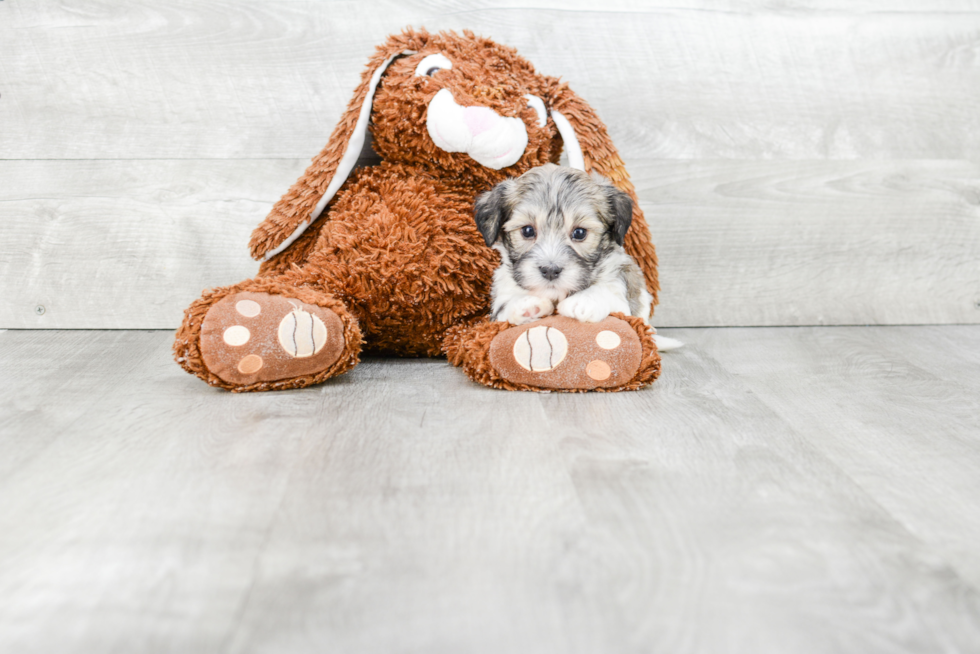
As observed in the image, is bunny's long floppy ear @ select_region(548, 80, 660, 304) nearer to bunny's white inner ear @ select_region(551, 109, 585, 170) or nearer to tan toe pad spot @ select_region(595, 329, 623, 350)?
bunny's white inner ear @ select_region(551, 109, 585, 170)

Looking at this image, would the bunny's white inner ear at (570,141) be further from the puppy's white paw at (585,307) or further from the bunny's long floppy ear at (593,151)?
the puppy's white paw at (585,307)

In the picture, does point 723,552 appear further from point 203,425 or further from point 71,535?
point 203,425

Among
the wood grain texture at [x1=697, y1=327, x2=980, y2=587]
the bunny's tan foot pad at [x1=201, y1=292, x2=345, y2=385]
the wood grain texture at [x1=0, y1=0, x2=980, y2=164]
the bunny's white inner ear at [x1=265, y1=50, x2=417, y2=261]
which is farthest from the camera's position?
the wood grain texture at [x1=0, y1=0, x2=980, y2=164]

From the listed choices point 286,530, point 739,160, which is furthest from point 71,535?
point 739,160

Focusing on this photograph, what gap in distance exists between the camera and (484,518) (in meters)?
1.05

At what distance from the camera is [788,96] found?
243 centimetres

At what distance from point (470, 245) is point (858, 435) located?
925 mm

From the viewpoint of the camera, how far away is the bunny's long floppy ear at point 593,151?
192cm

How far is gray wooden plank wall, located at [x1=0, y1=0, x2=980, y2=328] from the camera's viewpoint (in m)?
2.29

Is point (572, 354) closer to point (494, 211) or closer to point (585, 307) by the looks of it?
point (585, 307)

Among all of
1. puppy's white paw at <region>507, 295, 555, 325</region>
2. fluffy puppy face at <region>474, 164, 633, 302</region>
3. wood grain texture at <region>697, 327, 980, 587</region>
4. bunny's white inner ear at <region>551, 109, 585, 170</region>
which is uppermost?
bunny's white inner ear at <region>551, 109, 585, 170</region>

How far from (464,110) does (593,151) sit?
0.37 m

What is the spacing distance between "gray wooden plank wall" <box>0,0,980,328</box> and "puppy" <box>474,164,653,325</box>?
0.72 metres

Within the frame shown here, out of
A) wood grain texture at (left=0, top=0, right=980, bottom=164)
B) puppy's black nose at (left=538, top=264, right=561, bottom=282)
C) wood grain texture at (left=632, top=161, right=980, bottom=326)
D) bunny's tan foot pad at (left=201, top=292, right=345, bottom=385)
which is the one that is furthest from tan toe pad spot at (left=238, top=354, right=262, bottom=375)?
wood grain texture at (left=632, top=161, right=980, bottom=326)
